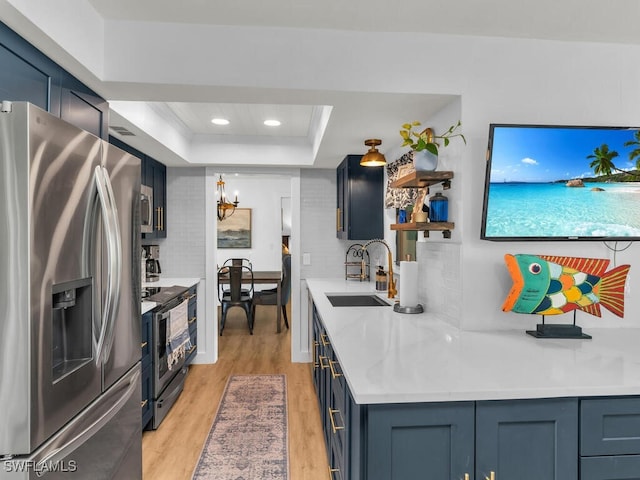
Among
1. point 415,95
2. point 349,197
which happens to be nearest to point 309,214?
point 349,197

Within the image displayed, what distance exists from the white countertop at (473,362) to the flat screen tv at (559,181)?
498 mm

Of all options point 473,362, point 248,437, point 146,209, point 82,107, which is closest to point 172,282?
point 146,209

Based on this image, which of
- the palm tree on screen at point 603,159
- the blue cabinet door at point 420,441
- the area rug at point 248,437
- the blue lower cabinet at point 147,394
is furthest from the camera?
the blue lower cabinet at point 147,394

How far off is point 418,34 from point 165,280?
3.37 m

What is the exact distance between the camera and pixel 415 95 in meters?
2.06

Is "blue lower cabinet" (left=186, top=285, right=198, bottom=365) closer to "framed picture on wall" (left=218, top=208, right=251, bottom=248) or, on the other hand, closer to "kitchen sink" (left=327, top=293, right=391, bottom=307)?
"kitchen sink" (left=327, top=293, right=391, bottom=307)

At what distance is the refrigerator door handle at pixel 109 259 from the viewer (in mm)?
1394

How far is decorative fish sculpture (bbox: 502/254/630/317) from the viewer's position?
1.85 m

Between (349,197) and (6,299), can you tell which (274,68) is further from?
(349,197)

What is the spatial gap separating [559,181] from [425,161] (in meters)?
0.62

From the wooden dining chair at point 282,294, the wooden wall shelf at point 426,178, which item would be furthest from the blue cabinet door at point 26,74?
the wooden dining chair at point 282,294

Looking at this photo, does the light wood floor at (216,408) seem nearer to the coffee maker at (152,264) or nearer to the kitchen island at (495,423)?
the coffee maker at (152,264)

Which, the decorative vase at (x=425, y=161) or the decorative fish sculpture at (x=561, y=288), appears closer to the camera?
the decorative fish sculpture at (x=561, y=288)

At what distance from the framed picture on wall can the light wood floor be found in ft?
8.24
